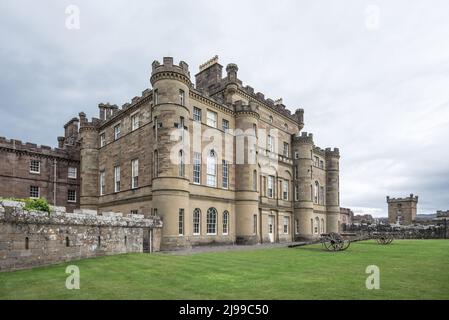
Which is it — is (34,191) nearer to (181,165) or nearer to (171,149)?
(171,149)

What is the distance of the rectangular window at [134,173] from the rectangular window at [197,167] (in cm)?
498

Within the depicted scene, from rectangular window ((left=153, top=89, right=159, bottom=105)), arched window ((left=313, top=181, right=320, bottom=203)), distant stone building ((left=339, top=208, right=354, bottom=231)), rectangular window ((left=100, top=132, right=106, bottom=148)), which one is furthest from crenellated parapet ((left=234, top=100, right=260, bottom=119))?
distant stone building ((left=339, top=208, right=354, bottom=231))

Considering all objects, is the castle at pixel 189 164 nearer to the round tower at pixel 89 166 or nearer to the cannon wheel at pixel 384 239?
the round tower at pixel 89 166

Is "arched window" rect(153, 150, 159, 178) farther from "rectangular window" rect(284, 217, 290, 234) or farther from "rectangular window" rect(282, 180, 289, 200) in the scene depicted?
"rectangular window" rect(284, 217, 290, 234)

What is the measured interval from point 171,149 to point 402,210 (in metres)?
66.7

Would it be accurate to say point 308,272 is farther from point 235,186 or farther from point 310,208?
point 310,208

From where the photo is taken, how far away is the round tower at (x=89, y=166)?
33125 mm

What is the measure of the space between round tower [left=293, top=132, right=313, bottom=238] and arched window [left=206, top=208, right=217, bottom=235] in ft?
47.6

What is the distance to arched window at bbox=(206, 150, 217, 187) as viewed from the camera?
2828cm

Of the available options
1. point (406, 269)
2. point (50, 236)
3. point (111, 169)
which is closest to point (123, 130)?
point (111, 169)

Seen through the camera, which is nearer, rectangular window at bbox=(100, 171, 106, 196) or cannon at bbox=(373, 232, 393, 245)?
cannon at bbox=(373, 232, 393, 245)

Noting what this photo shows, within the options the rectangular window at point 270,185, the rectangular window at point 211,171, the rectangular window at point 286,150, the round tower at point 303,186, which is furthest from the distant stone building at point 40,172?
the round tower at point 303,186

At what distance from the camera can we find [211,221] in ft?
92.8
